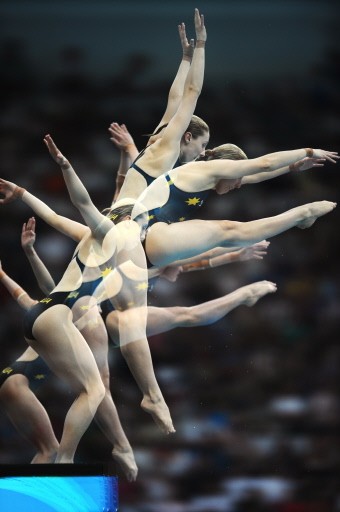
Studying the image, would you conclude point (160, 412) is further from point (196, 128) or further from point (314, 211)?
point (196, 128)

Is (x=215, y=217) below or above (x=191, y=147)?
below

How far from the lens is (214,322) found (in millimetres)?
5215

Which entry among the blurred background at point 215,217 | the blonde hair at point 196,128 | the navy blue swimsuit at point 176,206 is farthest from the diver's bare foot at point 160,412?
the blonde hair at point 196,128

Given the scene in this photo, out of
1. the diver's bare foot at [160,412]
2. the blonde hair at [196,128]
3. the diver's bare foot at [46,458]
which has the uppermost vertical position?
the blonde hair at [196,128]

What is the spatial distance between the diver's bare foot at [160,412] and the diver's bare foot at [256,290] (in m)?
0.67

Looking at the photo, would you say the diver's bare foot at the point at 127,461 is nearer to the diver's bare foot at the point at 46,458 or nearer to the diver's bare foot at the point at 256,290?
the diver's bare foot at the point at 46,458

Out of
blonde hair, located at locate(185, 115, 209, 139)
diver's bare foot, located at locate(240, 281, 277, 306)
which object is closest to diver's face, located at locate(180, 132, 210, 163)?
blonde hair, located at locate(185, 115, 209, 139)

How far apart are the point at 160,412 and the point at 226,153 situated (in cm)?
119

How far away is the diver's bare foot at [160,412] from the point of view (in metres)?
4.86

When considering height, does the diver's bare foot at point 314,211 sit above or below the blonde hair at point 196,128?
below

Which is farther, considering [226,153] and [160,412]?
[160,412]

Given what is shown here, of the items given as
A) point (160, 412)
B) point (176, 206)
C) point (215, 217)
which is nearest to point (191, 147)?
point (176, 206)

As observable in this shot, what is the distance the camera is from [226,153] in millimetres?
4754

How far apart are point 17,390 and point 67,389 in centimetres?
24
